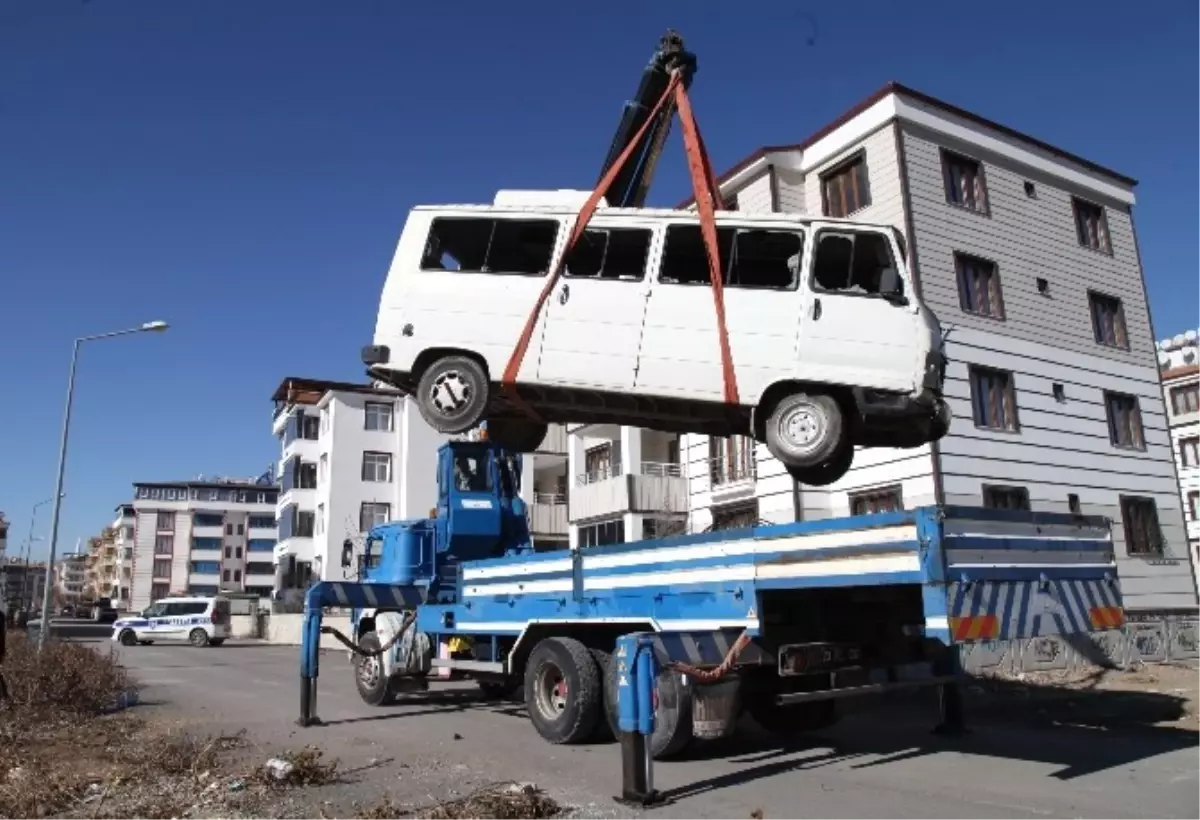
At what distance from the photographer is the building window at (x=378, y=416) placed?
47.6 meters

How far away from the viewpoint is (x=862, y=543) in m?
6.59

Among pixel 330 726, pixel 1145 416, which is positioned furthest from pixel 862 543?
pixel 1145 416

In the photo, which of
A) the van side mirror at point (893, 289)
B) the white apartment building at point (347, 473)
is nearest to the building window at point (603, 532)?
the van side mirror at point (893, 289)

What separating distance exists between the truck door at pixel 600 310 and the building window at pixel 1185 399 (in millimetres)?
50570

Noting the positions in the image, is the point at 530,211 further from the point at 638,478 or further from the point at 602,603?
the point at 638,478

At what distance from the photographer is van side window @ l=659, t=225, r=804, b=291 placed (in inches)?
346

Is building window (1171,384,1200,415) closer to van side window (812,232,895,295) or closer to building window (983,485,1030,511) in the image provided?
building window (983,485,1030,511)

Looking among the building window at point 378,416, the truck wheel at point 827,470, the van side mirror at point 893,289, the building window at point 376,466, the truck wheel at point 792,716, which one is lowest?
the truck wheel at point 792,716

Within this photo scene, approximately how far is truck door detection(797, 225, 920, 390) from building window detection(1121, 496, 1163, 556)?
15.9 m

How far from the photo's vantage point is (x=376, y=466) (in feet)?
155

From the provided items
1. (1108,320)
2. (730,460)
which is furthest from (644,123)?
(1108,320)

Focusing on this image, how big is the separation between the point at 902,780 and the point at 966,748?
6.35 feet

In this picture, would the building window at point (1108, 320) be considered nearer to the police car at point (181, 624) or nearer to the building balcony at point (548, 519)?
the building balcony at point (548, 519)

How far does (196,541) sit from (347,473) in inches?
2818
